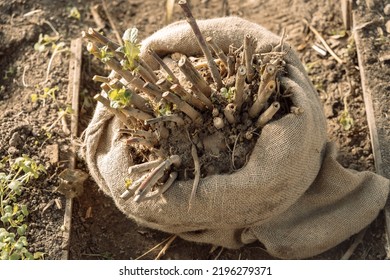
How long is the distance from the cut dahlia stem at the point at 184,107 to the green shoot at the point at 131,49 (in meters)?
0.11

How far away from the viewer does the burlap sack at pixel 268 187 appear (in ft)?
5.68

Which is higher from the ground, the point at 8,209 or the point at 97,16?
the point at 97,16

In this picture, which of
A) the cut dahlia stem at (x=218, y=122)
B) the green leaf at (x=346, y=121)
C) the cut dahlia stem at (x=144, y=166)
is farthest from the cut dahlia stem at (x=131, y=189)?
the green leaf at (x=346, y=121)

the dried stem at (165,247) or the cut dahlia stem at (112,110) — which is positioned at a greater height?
the cut dahlia stem at (112,110)

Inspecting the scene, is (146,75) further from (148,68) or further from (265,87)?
(265,87)

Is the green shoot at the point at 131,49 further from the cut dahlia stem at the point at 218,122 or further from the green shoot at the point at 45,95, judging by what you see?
the green shoot at the point at 45,95

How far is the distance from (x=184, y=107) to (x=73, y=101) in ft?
2.17

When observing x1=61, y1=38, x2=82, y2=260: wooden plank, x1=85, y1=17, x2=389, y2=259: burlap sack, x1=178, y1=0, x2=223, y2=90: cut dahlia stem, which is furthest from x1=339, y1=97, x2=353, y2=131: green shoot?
x1=61, y1=38, x2=82, y2=260: wooden plank

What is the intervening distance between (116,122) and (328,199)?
0.66 meters

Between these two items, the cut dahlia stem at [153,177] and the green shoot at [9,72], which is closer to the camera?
the cut dahlia stem at [153,177]

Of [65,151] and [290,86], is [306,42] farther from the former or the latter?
[65,151]

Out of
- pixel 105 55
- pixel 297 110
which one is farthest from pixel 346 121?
pixel 105 55

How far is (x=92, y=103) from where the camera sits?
231cm

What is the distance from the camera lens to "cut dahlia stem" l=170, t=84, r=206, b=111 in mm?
1679
